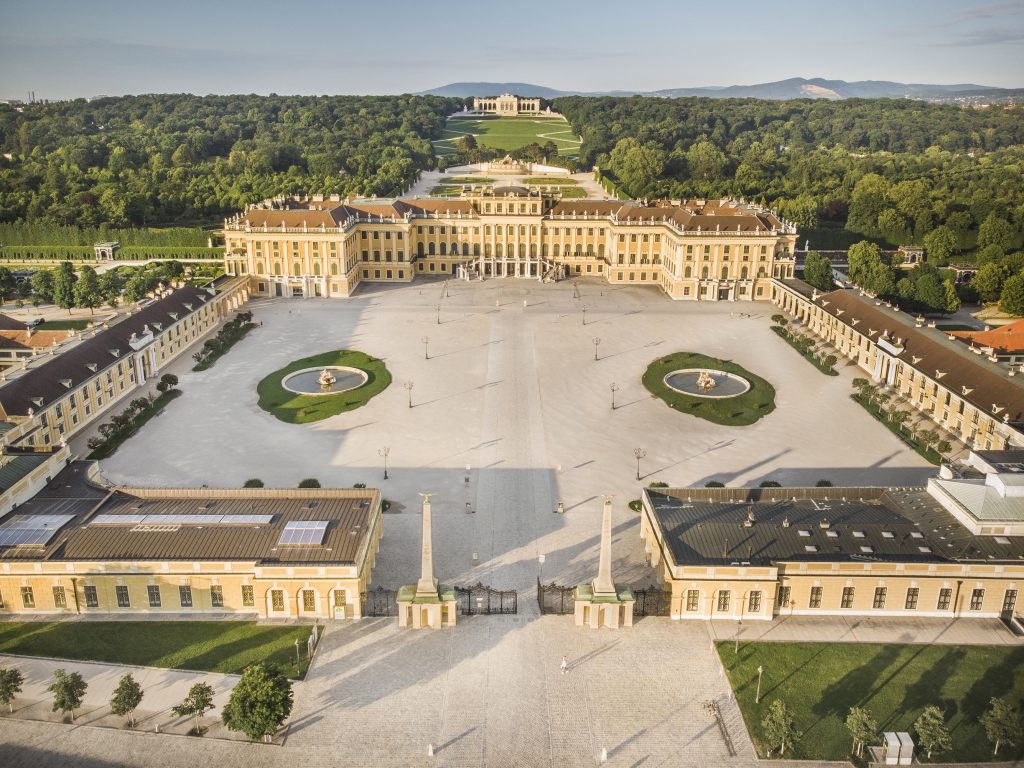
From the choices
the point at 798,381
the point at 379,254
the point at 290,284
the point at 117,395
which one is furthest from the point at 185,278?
the point at 798,381

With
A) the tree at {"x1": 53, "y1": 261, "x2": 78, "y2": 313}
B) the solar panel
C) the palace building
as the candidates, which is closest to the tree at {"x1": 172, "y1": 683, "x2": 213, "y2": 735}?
the solar panel

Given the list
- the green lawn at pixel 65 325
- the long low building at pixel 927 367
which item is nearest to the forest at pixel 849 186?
the long low building at pixel 927 367

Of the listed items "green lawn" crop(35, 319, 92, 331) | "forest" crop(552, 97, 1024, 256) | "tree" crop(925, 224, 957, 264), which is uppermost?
"forest" crop(552, 97, 1024, 256)

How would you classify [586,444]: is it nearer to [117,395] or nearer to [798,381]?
[798,381]

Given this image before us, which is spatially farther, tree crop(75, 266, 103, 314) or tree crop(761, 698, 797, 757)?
tree crop(75, 266, 103, 314)

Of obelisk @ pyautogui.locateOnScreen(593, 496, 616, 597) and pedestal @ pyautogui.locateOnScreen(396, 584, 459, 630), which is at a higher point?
obelisk @ pyautogui.locateOnScreen(593, 496, 616, 597)

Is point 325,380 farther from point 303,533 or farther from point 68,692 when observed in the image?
point 68,692

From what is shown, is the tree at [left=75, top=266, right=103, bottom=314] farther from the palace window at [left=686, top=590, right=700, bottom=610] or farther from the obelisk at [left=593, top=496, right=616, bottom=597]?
the palace window at [left=686, top=590, right=700, bottom=610]

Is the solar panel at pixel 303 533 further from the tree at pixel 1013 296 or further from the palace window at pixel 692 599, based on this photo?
the tree at pixel 1013 296
